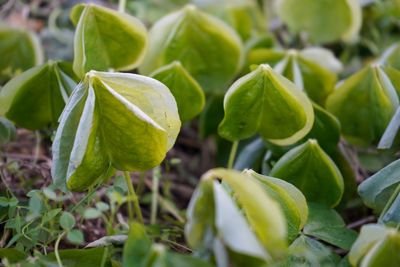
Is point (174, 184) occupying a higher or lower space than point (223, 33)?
lower

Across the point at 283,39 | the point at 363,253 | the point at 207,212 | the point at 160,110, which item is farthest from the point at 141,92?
the point at 283,39

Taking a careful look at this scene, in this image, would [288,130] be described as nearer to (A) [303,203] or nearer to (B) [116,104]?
(A) [303,203]

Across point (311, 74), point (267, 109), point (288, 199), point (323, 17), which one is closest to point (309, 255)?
point (288, 199)

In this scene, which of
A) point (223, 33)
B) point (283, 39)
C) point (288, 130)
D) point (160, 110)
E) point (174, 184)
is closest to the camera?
point (160, 110)

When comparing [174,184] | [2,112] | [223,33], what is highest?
[223,33]

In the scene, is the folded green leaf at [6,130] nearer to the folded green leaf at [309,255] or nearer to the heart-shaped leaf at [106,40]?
the heart-shaped leaf at [106,40]

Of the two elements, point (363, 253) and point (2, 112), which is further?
point (2, 112)

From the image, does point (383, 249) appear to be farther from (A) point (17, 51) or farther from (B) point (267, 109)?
(A) point (17, 51)

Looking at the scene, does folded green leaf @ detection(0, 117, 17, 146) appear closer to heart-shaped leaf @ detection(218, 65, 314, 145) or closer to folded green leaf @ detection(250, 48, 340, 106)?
heart-shaped leaf @ detection(218, 65, 314, 145)
